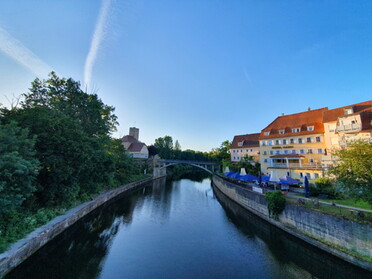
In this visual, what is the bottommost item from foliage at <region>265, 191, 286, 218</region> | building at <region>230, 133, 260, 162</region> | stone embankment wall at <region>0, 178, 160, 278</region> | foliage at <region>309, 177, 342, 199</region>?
stone embankment wall at <region>0, 178, 160, 278</region>

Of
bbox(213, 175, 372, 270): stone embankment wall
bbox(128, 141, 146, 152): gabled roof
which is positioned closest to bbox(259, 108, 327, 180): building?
bbox(213, 175, 372, 270): stone embankment wall

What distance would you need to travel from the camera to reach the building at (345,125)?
20562mm

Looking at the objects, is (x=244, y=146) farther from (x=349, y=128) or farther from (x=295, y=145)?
(x=349, y=128)

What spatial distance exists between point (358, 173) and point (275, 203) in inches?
266

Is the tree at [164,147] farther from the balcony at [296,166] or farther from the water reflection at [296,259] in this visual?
the water reflection at [296,259]

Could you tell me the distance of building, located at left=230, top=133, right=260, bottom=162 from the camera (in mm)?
42469

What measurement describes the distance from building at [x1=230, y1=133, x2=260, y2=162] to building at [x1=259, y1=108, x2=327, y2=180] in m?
10.5

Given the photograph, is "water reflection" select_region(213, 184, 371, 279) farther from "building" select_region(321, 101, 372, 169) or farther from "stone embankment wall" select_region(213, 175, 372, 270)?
"building" select_region(321, 101, 372, 169)

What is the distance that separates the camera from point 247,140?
45.7 m

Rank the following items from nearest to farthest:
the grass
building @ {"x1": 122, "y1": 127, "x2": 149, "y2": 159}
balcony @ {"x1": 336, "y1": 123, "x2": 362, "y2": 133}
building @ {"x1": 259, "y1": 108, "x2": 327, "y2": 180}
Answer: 1. the grass
2. balcony @ {"x1": 336, "y1": 123, "x2": 362, "y2": 133}
3. building @ {"x1": 259, "y1": 108, "x2": 327, "y2": 180}
4. building @ {"x1": 122, "y1": 127, "x2": 149, "y2": 159}

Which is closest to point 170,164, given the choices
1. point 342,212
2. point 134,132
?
point 134,132

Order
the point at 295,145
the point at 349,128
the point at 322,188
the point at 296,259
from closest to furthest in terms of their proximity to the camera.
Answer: the point at 296,259
the point at 322,188
the point at 349,128
the point at 295,145

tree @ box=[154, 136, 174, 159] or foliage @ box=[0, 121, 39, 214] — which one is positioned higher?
tree @ box=[154, 136, 174, 159]

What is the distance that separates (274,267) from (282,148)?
925 inches
